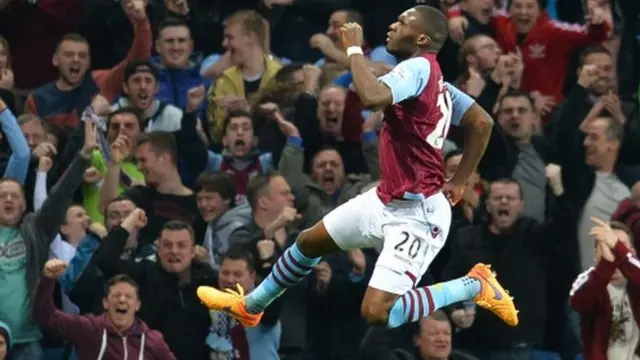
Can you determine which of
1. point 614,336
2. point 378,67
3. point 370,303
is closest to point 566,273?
point 614,336

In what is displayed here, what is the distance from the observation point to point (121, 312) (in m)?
16.2

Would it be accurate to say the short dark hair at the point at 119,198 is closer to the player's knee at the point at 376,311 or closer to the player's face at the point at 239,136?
the player's face at the point at 239,136

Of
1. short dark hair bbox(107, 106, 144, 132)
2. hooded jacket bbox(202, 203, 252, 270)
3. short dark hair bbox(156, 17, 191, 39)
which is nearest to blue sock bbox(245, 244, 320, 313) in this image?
hooded jacket bbox(202, 203, 252, 270)

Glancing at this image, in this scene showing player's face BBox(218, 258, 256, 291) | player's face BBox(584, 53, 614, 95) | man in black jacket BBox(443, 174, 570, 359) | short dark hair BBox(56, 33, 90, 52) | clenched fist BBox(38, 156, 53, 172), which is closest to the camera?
player's face BBox(218, 258, 256, 291)

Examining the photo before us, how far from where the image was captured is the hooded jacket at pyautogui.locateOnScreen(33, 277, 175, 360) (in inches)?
639

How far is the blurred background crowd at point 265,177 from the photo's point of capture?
1655 centimetres

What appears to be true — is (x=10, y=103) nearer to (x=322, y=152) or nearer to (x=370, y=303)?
(x=322, y=152)

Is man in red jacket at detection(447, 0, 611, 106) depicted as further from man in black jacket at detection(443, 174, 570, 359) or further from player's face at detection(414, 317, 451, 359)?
player's face at detection(414, 317, 451, 359)

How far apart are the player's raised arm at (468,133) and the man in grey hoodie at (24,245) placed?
11.8 feet

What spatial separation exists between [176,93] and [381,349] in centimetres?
379

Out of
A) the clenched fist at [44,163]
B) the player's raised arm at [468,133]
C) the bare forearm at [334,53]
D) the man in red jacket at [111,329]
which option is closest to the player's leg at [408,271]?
the player's raised arm at [468,133]

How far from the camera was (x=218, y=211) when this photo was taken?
687 inches

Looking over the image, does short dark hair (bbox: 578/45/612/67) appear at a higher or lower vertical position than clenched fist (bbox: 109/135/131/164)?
higher

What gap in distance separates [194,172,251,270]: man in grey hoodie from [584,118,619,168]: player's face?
2.72 metres
